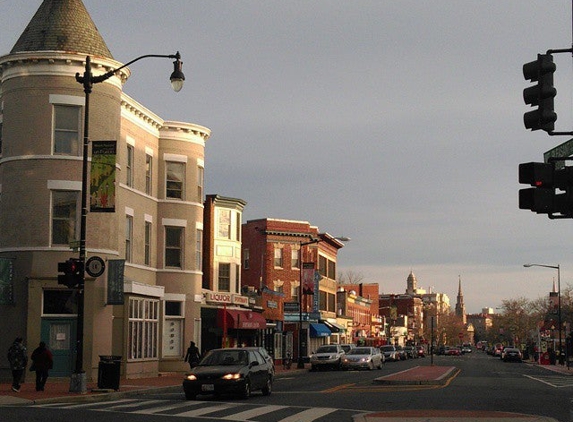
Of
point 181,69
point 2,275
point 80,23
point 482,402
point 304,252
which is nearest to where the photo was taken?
point 482,402

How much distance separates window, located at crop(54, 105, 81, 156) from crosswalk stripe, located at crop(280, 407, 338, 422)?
57.9 feet

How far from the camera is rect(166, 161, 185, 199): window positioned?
46.0 metres

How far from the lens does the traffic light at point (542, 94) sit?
47.1 ft

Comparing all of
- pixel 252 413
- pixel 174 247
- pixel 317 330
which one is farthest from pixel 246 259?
pixel 252 413

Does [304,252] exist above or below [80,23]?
below

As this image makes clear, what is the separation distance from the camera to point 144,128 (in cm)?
4362

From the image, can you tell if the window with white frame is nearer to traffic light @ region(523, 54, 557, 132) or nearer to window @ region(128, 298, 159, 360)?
window @ region(128, 298, 159, 360)

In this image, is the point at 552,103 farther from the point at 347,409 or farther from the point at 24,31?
the point at 24,31

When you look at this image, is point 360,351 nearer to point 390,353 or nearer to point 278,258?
point 278,258

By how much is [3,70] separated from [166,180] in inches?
469

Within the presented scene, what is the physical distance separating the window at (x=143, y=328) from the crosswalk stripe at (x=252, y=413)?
1790 cm

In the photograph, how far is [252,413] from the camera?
20.6m

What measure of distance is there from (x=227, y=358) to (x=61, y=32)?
16.3 meters

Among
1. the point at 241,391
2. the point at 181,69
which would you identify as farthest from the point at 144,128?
the point at 241,391
